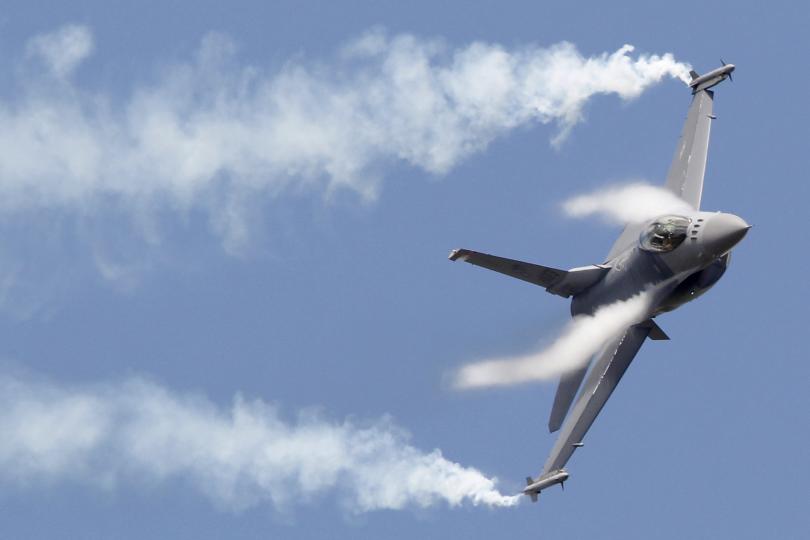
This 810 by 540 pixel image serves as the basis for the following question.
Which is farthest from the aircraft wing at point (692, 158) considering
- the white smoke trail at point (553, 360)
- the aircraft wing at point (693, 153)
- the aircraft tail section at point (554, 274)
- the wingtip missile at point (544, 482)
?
the wingtip missile at point (544, 482)

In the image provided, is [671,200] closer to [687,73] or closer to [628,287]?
[628,287]

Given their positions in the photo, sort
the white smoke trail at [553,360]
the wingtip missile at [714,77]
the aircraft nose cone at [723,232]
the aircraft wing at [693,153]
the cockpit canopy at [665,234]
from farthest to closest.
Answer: the wingtip missile at [714,77] < the aircraft wing at [693,153] < the white smoke trail at [553,360] < the cockpit canopy at [665,234] < the aircraft nose cone at [723,232]

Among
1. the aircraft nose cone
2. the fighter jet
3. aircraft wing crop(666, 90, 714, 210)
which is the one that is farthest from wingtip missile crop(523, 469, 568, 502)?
aircraft wing crop(666, 90, 714, 210)

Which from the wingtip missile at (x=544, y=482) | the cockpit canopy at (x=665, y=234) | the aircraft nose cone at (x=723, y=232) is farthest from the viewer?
the wingtip missile at (x=544, y=482)

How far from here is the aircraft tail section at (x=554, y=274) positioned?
52.0 m

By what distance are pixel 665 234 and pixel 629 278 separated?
6.67 feet

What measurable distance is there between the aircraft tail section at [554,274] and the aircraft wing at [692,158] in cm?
110

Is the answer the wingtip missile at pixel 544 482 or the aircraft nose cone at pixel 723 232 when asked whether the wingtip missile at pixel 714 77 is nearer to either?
the aircraft nose cone at pixel 723 232

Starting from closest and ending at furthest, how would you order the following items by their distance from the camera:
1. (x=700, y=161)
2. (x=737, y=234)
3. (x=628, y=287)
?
(x=737, y=234) < (x=628, y=287) < (x=700, y=161)

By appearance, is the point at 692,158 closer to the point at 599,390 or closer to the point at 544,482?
the point at 599,390

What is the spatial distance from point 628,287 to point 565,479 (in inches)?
225

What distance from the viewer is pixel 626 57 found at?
185 feet

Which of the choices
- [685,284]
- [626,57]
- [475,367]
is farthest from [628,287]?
[626,57]

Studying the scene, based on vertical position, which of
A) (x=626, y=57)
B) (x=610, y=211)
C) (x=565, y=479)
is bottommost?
(x=565, y=479)
